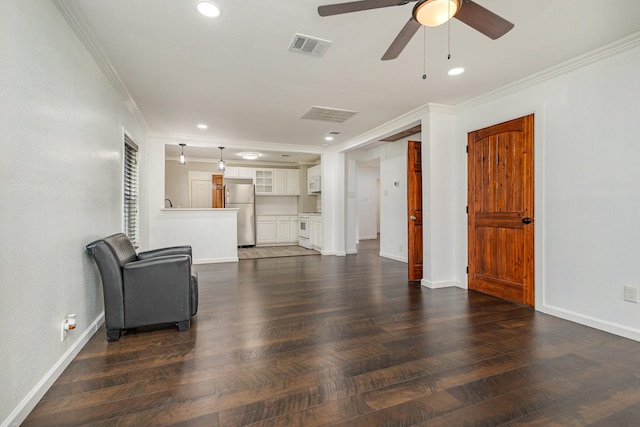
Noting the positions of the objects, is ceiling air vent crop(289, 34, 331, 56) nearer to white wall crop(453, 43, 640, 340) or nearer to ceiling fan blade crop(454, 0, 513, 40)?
ceiling fan blade crop(454, 0, 513, 40)

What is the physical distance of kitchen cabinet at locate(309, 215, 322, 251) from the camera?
752cm

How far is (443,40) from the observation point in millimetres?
2510

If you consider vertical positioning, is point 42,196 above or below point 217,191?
below

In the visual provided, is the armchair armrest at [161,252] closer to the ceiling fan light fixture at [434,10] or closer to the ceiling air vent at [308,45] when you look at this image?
the ceiling air vent at [308,45]

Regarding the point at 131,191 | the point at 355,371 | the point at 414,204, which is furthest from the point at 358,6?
the point at 131,191

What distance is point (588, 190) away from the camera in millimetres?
2824

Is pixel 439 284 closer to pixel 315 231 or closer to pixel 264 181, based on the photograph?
pixel 315 231

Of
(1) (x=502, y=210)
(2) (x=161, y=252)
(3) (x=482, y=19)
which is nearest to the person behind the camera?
(3) (x=482, y=19)

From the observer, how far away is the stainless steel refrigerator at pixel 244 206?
8281 millimetres

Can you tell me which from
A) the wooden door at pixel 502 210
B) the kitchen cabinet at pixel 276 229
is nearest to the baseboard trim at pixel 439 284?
the wooden door at pixel 502 210

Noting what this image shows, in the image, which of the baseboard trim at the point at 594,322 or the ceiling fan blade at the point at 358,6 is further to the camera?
the baseboard trim at the point at 594,322

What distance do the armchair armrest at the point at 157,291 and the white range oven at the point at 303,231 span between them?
5.52 meters

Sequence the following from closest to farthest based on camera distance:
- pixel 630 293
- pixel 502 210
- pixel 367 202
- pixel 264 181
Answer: pixel 630 293, pixel 502 210, pixel 264 181, pixel 367 202

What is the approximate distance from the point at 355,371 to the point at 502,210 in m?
2.67
